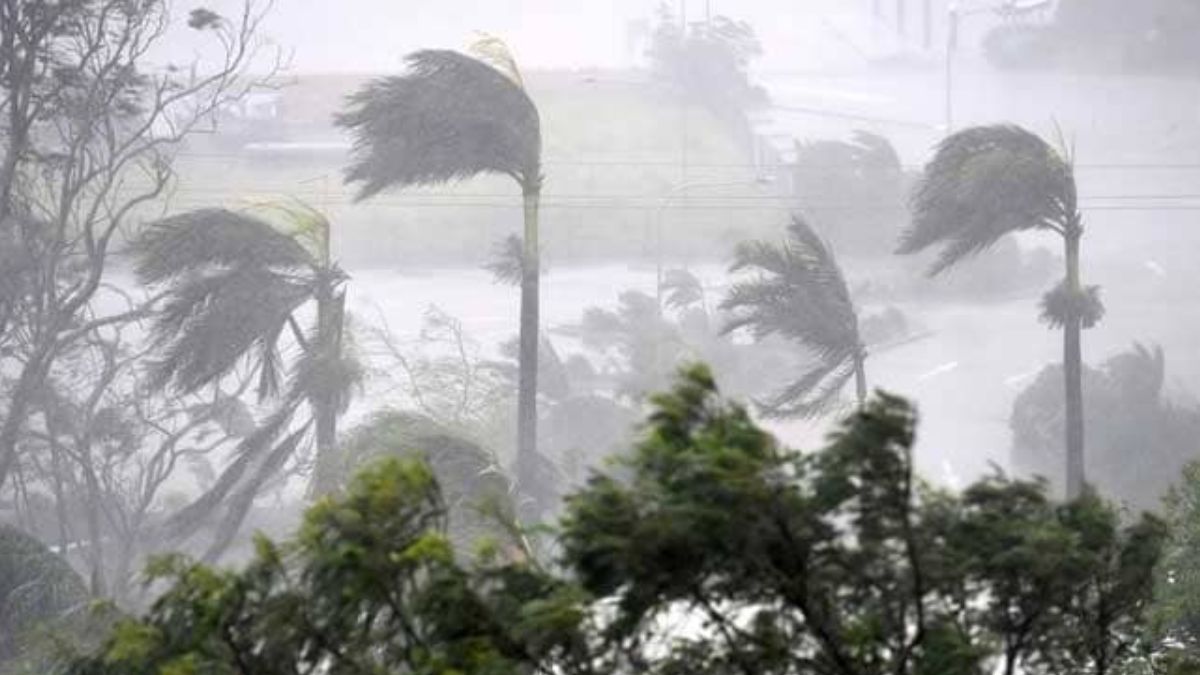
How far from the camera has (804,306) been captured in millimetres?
16594

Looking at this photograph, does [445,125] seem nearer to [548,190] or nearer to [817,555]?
[817,555]

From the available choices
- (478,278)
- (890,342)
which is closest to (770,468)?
(890,342)

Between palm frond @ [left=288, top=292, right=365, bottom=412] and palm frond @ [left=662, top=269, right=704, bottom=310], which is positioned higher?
palm frond @ [left=288, top=292, right=365, bottom=412]

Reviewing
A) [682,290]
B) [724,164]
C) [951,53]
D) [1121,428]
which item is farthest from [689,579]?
[951,53]

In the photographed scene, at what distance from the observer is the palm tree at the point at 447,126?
52.2ft

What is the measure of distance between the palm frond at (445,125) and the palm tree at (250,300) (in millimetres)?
680

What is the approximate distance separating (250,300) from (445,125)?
5.95ft

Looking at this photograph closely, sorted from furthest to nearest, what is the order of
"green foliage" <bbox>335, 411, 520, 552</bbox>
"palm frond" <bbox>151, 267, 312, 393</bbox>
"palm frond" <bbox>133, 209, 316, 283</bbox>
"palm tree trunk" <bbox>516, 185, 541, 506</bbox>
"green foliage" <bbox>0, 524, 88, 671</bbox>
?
"palm tree trunk" <bbox>516, 185, 541, 506</bbox>, "palm frond" <bbox>151, 267, 312, 393</bbox>, "palm frond" <bbox>133, 209, 316, 283</bbox>, "green foliage" <bbox>0, 524, 88, 671</bbox>, "green foliage" <bbox>335, 411, 520, 552</bbox>

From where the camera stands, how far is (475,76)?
16047mm

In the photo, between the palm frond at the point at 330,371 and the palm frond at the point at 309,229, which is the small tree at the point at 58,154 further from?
the palm frond at the point at 330,371

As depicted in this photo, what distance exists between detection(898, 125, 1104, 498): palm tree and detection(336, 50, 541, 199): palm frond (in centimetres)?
282

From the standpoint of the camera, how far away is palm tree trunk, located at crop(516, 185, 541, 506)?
1656 centimetres

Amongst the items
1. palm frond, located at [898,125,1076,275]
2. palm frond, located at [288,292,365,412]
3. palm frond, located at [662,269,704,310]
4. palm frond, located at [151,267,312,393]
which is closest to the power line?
palm frond, located at [662,269,704,310]

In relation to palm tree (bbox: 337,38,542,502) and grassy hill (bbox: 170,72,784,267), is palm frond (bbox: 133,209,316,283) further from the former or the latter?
grassy hill (bbox: 170,72,784,267)
